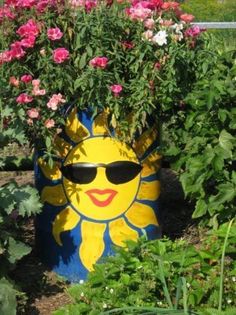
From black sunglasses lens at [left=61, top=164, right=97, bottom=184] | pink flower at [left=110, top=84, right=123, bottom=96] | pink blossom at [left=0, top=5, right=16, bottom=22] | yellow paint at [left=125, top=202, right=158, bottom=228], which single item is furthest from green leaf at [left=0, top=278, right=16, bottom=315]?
pink blossom at [left=0, top=5, right=16, bottom=22]

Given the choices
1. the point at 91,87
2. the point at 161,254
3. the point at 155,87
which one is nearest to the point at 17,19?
the point at 91,87

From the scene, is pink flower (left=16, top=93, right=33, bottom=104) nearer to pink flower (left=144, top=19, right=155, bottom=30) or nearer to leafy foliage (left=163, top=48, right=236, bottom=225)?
pink flower (left=144, top=19, right=155, bottom=30)

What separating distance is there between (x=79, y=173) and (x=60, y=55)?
61 centimetres

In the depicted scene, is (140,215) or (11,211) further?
(140,215)

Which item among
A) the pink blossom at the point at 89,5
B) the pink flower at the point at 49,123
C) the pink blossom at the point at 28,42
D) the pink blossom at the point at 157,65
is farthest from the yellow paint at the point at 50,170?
the pink blossom at the point at 89,5

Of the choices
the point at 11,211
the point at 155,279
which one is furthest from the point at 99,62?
the point at 155,279

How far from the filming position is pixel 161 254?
3275mm

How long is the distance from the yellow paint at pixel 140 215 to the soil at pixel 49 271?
49 cm

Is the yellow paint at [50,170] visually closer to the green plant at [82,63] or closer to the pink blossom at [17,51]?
the green plant at [82,63]

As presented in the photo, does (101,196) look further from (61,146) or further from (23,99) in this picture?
(23,99)

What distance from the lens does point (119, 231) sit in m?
3.95

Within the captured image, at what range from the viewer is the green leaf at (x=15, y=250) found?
3559 mm

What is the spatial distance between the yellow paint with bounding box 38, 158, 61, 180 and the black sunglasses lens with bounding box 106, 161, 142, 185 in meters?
0.26

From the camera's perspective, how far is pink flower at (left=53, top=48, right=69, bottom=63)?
11.9 feet
